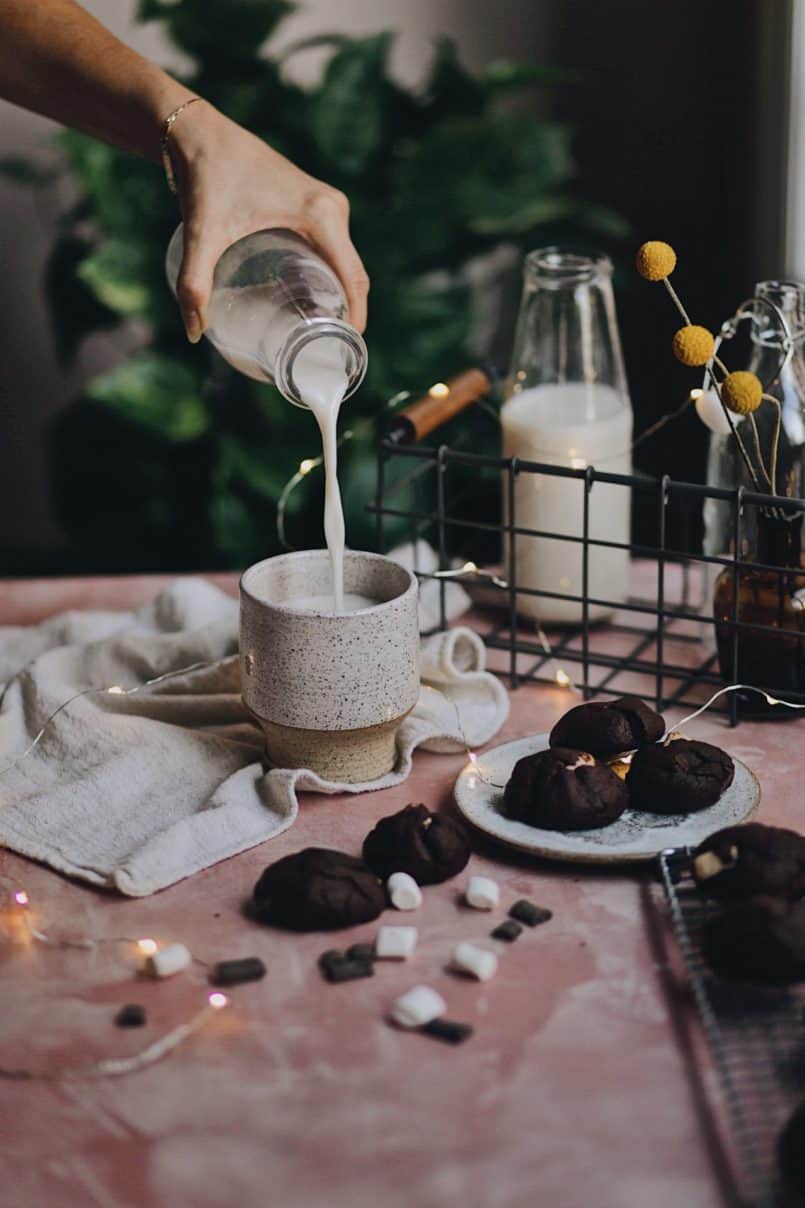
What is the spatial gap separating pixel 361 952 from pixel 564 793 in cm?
18

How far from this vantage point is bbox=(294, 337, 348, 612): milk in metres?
1.10

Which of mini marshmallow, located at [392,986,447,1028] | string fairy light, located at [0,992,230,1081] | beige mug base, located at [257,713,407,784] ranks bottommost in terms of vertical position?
string fairy light, located at [0,992,230,1081]

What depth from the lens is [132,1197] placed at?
68 cm

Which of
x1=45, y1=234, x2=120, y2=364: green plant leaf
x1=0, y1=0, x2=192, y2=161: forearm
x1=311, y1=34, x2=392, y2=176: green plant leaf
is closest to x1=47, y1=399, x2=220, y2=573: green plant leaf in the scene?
x1=45, y1=234, x2=120, y2=364: green plant leaf

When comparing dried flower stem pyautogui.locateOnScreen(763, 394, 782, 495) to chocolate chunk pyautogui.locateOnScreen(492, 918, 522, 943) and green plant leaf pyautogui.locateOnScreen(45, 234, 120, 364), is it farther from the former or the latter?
green plant leaf pyautogui.locateOnScreen(45, 234, 120, 364)

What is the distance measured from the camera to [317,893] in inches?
35.2

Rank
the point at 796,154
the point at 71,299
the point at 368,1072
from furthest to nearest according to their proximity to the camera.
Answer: the point at 71,299 → the point at 796,154 → the point at 368,1072

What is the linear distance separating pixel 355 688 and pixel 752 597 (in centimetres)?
34

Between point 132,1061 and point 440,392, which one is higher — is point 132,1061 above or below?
below

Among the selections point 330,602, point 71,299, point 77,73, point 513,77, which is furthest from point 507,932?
point 71,299

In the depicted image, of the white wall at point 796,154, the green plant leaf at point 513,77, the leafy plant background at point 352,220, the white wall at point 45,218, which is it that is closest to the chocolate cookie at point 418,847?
the leafy plant background at point 352,220

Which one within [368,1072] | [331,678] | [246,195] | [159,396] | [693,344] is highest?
[246,195]

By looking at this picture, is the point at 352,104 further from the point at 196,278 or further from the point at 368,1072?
the point at 368,1072

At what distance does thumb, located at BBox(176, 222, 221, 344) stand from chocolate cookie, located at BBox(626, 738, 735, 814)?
1.43ft
